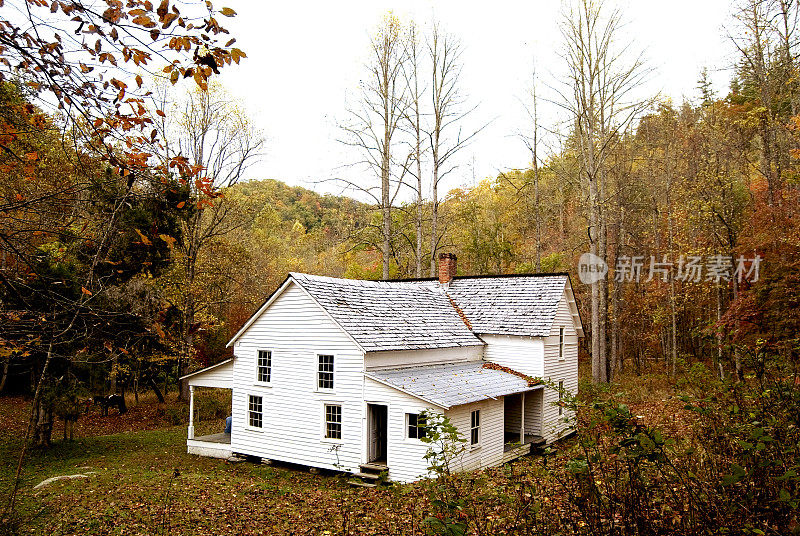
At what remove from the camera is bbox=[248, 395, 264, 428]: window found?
731 inches

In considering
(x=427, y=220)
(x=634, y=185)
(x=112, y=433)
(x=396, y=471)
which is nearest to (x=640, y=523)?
(x=396, y=471)

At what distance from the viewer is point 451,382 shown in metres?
16.7

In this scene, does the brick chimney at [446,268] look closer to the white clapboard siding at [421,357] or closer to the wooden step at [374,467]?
the white clapboard siding at [421,357]

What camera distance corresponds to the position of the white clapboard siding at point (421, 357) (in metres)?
16.5

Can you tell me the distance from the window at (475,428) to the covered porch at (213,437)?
8.58 m

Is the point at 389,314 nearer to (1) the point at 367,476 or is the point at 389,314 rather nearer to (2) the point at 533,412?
(1) the point at 367,476

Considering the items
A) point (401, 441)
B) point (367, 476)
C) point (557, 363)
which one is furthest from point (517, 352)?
point (367, 476)

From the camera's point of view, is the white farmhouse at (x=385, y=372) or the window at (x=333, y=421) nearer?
the white farmhouse at (x=385, y=372)

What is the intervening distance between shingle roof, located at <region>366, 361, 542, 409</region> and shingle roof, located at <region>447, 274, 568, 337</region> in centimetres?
203

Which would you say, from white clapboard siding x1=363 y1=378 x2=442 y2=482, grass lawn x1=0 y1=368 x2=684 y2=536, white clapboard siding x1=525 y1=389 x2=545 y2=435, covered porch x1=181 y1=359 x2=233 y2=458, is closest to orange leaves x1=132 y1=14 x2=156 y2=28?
grass lawn x1=0 y1=368 x2=684 y2=536

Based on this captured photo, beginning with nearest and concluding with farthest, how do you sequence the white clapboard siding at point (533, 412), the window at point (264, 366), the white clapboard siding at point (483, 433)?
the white clapboard siding at point (483, 433), the window at point (264, 366), the white clapboard siding at point (533, 412)

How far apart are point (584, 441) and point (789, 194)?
71.7 feet

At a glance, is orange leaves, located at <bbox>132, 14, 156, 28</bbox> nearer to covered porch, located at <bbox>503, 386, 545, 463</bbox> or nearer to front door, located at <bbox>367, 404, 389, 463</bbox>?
front door, located at <bbox>367, 404, 389, 463</bbox>

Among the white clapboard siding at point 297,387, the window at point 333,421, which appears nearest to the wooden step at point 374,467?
the white clapboard siding at point 297,387
